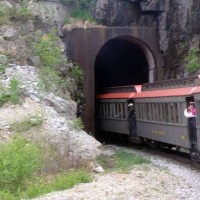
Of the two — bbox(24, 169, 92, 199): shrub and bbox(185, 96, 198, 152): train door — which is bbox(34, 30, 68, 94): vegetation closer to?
bbox(185, 96, 198, 152): train door

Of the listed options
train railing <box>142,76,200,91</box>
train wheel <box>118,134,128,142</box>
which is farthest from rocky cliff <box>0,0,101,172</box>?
train wheel <box>118,134,128,142</box>

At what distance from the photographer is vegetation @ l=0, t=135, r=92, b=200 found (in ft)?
39.0

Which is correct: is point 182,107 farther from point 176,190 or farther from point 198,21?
point 198,21

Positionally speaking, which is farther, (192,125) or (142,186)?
(192,125)

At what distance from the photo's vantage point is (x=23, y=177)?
1228cm

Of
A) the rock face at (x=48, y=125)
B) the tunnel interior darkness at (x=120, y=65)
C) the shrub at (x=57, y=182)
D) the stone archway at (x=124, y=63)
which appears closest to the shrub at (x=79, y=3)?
the stone archway at (x=124, y=63)

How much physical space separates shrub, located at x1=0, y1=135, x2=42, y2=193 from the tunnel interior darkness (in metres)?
21.0

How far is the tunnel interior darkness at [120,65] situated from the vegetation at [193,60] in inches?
154

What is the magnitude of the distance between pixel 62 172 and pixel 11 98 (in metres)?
5.00

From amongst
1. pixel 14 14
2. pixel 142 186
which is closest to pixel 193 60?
pixel 14 14

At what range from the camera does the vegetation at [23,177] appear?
1190 centimetres

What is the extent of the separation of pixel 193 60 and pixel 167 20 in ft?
11.4

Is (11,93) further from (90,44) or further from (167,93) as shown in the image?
(90,44)

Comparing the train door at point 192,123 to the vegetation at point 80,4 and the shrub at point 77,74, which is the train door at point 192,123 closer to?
the shrub at point 77,74
